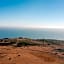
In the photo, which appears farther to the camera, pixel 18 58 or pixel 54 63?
pixel 18 58

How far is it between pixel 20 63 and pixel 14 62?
66 cm

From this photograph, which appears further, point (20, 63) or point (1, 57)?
point (1, 57)

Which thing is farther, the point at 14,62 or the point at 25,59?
the point at 25,59

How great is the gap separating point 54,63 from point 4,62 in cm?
523

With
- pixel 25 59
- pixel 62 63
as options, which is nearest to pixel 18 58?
pixel 25 59

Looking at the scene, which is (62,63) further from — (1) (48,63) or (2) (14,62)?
(2) (14,62)

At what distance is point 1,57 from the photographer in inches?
750

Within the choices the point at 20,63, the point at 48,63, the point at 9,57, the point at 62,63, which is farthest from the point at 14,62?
the point at 62,63

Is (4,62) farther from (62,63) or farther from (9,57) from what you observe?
(62,63)

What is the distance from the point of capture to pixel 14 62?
17000 millimetres

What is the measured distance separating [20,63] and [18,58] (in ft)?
5.95

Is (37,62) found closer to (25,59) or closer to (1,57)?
(25,59)

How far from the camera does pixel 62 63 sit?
1741 centimetres

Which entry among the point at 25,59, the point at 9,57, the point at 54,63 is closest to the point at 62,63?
the point at 54,63
